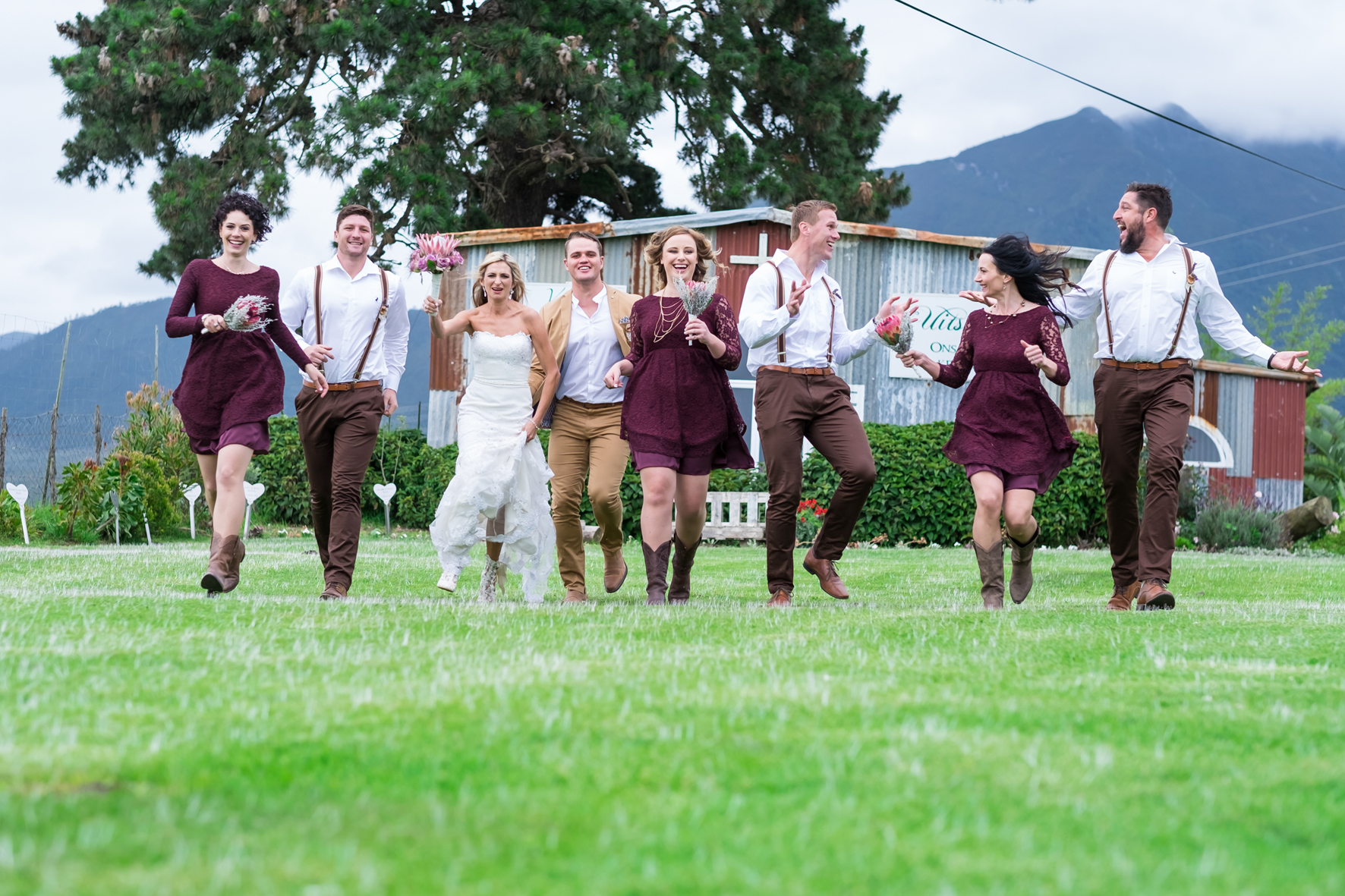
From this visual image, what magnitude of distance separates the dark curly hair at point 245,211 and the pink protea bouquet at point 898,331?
11.3 feet

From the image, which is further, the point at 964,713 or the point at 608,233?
the point at 608,233

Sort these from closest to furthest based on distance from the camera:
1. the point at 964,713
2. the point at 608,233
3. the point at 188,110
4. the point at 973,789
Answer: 1. the point at 973,789
2. the point at 964,713
3. the point at 608,233
4. the point at 188,110

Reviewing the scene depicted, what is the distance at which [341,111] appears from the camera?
70.1 feet

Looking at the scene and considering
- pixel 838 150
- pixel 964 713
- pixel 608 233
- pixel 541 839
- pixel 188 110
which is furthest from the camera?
pixel 838 150

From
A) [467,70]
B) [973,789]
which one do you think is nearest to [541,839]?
[973,789]

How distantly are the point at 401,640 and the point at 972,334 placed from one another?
402 centimetres

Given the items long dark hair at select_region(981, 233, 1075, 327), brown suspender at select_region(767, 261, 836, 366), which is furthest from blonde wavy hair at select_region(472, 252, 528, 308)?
long dark hair at select_region(981, 233, 1075, 327)

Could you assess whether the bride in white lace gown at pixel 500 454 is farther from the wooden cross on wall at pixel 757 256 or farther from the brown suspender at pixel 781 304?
the wooden cross on wall at pixel 757 256

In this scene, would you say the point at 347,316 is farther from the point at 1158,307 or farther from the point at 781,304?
the point at 1158,307

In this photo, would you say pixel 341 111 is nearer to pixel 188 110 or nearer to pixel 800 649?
pixel 188 110

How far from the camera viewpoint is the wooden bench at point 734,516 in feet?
54.3

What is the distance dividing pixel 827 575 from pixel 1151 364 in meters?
2.18

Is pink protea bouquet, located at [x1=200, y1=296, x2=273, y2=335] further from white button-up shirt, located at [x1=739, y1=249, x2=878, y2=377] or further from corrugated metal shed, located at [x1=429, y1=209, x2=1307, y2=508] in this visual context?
corrugated metal shed, located at [x1=429, y1=209, x2=1307, y2=508]

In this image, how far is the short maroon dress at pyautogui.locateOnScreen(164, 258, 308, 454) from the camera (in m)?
7.02
